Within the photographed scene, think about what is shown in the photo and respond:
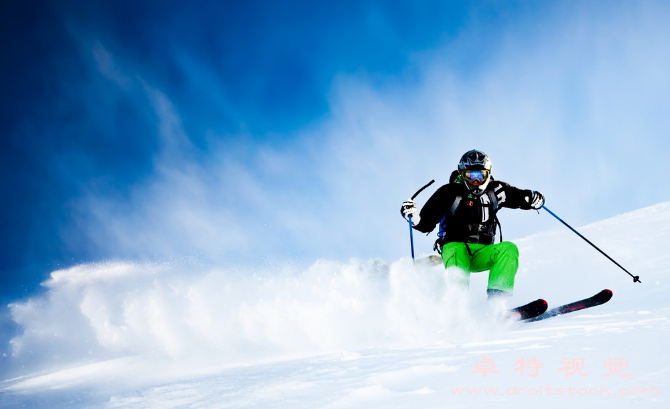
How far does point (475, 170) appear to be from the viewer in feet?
17.0

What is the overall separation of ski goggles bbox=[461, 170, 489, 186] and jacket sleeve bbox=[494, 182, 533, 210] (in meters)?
0.41

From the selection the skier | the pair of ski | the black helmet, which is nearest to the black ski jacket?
the skier

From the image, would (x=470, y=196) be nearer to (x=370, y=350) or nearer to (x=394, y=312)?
(x=394, y=312)

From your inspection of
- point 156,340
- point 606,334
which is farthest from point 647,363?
point 156,340

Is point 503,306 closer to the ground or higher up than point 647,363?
higher up

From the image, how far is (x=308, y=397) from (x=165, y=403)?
1.17 meters

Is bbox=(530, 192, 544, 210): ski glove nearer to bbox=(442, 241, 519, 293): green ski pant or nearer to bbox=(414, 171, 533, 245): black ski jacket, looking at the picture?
bbox=(414, 171, 533, 245): black ski jacket

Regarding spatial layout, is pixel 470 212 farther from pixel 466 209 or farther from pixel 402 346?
pixel 402 346

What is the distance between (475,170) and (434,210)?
2.77 feet

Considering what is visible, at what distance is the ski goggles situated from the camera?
5199 mm

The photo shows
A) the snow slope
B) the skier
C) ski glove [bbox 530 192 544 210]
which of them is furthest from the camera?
ski glove [bbox 530 192 544 210]

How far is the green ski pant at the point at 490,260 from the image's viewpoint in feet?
15.4

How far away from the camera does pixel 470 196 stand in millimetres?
5289

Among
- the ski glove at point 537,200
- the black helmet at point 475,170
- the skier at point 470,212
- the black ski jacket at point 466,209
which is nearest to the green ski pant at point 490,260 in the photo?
the skier at point 470,212
